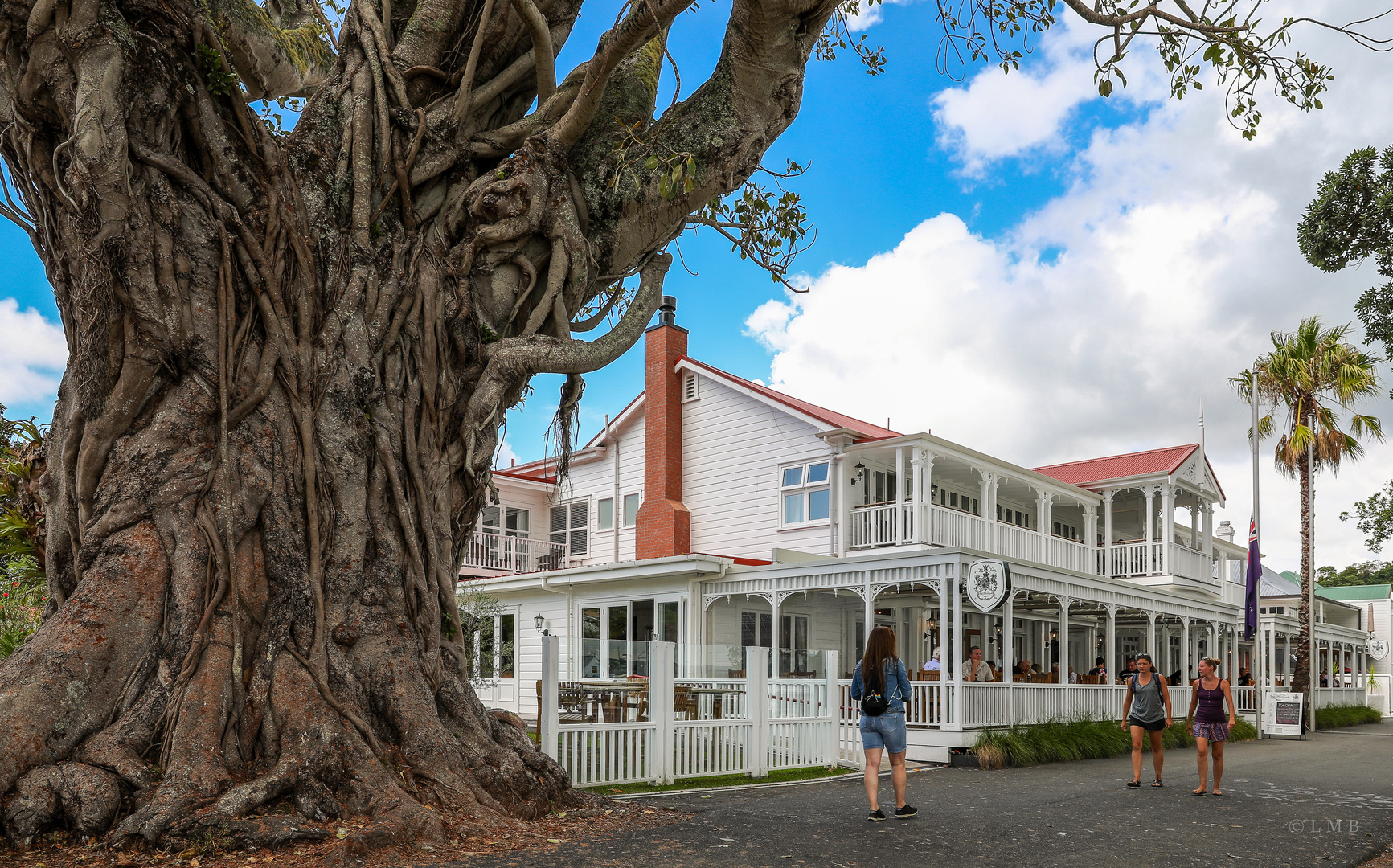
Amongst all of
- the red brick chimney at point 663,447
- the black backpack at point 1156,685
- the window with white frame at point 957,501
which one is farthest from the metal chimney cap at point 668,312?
the black backpack at point 1156,685

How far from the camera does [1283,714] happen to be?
23.6 m

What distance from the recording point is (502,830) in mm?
6801

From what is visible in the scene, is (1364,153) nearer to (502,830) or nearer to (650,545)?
(502,830)

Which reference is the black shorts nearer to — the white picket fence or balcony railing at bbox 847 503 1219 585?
the white picket fence

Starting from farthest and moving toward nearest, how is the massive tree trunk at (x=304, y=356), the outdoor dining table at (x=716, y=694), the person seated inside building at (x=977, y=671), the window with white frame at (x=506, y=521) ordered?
1. the window with white frame at (x=506, y=521)
2. the person seated inside building at (x=977, y=671)
3. the outdoor dining table at (x=716, y=694)
4. the massive tree trunk at (x=304, y=356)

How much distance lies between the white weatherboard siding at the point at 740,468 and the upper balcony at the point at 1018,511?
119cm

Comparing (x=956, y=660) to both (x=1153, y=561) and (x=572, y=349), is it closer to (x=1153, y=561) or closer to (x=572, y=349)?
(x=572, y=349)

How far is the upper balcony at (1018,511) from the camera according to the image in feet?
69.5

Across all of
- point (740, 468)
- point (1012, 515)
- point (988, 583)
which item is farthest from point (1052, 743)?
point (1012, 515)

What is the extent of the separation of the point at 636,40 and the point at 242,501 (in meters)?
4.36

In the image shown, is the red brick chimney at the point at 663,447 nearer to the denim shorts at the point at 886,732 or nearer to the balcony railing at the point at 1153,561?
the balcony railing at the point at 1153,561

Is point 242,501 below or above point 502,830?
above

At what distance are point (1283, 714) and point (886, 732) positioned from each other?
745 inches

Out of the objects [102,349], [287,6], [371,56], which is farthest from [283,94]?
[102,349]
